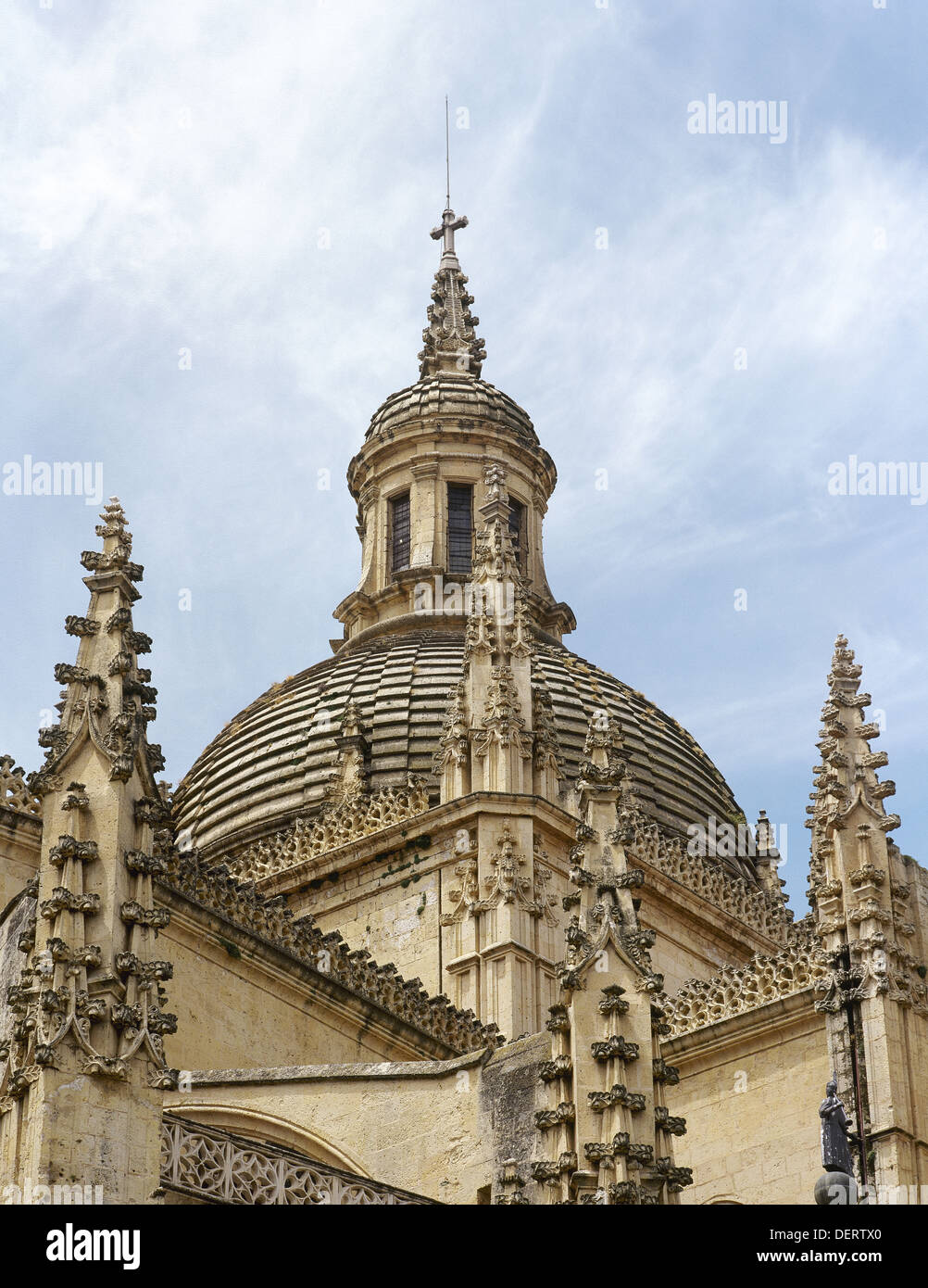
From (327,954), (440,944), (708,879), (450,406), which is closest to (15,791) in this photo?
(327,954)

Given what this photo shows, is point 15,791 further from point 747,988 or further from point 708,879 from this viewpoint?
point 708,879

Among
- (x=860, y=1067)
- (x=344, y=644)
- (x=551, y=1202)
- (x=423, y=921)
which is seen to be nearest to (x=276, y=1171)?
(x=551, y=1202)

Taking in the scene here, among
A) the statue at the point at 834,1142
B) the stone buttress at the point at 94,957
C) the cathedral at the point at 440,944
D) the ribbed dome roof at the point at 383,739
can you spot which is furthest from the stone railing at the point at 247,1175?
the ribbed dome roof at the point at 383,739

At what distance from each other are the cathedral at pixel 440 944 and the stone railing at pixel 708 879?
0.07m

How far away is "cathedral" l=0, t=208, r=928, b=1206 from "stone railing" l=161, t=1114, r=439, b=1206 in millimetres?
29

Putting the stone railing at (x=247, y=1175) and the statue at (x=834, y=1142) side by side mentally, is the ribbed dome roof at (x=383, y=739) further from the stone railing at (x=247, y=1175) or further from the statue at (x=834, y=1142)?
the statue at (x=834, y=1142)

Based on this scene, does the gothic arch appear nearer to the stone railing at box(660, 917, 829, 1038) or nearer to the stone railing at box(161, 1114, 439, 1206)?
the stone railing at box(161, 1114, 439, 1206)

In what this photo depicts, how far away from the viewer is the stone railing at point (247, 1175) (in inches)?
699

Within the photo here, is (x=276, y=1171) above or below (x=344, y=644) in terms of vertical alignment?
A: below

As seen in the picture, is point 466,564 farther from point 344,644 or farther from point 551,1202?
point 551,1202

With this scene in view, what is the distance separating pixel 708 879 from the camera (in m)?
36.7

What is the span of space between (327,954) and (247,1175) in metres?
8.32
